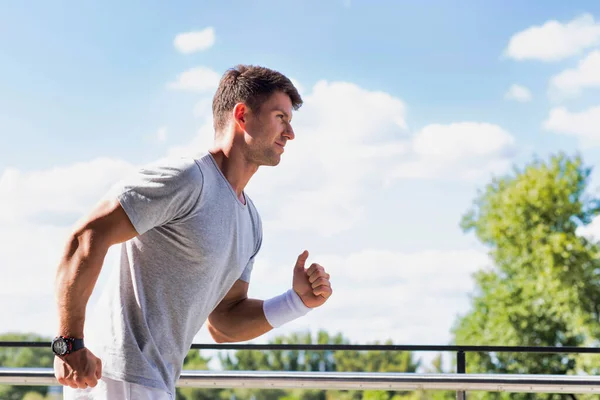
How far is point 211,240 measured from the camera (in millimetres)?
1608

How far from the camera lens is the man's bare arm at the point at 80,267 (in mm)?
1369

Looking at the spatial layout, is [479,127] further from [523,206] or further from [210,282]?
[210,282]

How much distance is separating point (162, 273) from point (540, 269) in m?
18.2

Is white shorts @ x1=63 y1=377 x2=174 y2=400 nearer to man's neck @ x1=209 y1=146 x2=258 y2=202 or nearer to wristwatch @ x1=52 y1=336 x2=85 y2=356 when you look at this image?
wristwatch @ x1=52 y1=336 x2=85 y2=356

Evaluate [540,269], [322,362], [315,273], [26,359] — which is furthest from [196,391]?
[315,273]

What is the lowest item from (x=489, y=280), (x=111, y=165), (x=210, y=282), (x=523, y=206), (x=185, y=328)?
(x=185, y=328)

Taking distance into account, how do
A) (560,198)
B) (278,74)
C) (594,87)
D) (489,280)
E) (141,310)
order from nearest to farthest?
1. (141,310)
2. (278,74)
3. (560,198)
4. (489,280)
5. (594,87)

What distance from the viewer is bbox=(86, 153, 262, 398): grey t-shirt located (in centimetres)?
149

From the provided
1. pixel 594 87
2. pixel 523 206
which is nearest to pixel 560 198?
pixel 523 206

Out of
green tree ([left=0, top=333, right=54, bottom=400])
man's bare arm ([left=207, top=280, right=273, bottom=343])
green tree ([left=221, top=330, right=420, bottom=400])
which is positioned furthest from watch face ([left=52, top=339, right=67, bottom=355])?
green tree ([left=0, top=333, right=54, bottom=400])

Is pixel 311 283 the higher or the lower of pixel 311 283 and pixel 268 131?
the lower

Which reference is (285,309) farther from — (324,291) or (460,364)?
(460,364)

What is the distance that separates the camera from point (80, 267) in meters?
1.37

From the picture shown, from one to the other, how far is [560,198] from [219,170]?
18.3 m
